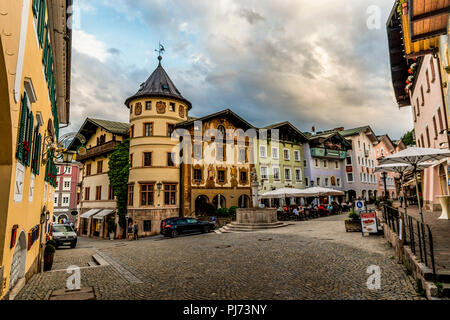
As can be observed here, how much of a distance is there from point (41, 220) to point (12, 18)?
9754mm

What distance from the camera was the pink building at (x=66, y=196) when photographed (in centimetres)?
5791

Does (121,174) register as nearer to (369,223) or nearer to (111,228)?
(111,228)

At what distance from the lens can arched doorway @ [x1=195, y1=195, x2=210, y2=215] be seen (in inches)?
1163

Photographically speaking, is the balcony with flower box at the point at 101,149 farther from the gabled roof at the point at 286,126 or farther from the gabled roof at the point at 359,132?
the gabled roof at the point at 359,132

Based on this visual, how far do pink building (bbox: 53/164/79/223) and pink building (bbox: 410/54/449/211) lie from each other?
58494mm

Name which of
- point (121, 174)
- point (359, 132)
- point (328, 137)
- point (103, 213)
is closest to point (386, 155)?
point (359, 132)

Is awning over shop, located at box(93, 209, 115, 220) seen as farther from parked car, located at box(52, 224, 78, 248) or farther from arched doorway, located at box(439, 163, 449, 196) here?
arched doorway, located at box(439, 163, 449, 196)

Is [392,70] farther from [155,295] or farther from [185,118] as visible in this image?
[155,295]

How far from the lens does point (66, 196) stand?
194 feet

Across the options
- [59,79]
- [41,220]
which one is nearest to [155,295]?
[41,220]

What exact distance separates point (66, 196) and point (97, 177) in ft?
98.1

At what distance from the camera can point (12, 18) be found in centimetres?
425

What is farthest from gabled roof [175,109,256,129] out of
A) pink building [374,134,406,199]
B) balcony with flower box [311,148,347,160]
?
pink building [374,134,406,199]

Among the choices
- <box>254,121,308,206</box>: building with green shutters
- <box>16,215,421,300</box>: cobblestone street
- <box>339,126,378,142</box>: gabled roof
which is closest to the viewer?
<box>16,215,421,300</box>: cobblestone street
